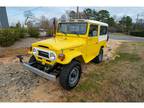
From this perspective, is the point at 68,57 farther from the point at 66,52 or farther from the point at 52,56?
the point at 52,56

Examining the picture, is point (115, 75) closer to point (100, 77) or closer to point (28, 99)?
point (100, 77)

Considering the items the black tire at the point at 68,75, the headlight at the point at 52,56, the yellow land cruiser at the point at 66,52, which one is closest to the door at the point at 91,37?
the yellow land cruiser at the point at 66,52

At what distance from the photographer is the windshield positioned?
3.84m

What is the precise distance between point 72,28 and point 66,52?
1.31 m

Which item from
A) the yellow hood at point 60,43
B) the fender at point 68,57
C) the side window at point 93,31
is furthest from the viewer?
the side window at point 93,31

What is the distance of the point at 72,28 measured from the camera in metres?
4.03

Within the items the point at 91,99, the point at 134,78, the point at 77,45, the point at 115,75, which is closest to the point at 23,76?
the point at 77,45

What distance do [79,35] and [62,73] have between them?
4.76 feet

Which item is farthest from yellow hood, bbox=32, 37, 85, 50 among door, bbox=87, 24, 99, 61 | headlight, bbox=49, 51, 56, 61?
door, bbox=87, 24, 99, 61

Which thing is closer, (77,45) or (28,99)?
(28,99)

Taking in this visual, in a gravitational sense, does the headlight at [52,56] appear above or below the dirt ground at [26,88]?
above

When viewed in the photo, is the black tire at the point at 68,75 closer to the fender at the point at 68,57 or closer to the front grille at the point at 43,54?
the fender at the point at 68,57

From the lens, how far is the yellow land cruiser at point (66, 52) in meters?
2.93

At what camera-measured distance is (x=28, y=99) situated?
281 cm
